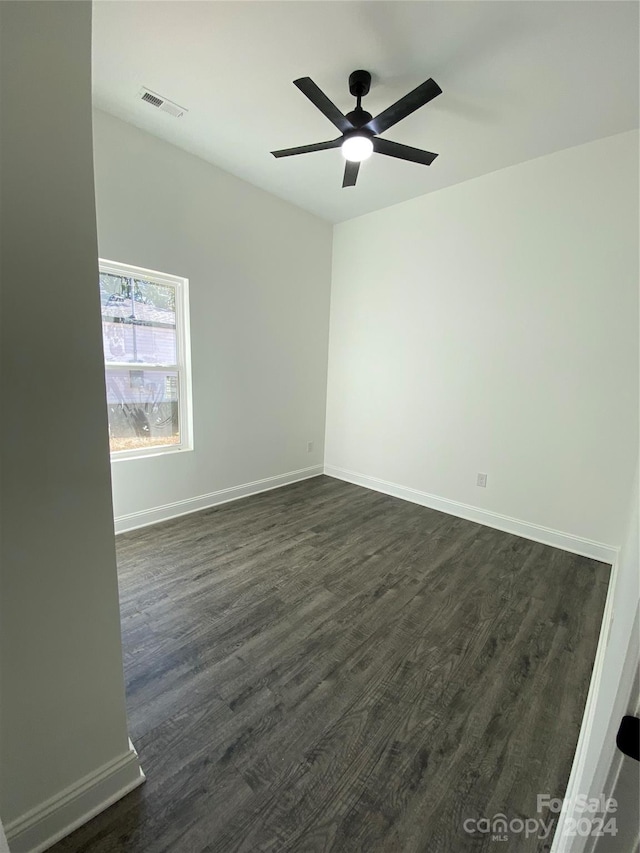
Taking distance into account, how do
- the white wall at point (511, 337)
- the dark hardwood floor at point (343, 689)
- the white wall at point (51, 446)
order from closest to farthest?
the white wall at point (51, 446) → the dark hardwood floor at point (343, 689) → the white wall at point (511, 337)

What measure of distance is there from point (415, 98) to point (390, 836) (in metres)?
3.04

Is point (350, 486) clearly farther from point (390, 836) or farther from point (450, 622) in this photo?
point (390, 836)

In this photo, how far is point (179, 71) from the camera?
79.4 inches

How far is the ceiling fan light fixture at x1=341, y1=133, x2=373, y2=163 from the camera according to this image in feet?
6.68

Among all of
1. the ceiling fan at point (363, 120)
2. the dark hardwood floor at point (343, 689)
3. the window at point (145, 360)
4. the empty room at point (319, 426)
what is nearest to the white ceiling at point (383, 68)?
→ the empty room at point (319, 426)

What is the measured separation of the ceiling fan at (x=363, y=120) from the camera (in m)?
1.76

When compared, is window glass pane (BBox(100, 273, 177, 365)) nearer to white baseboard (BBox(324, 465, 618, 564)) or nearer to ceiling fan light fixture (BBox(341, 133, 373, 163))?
ceiling fan light fixture (BBox(341, 133, 373, 163))

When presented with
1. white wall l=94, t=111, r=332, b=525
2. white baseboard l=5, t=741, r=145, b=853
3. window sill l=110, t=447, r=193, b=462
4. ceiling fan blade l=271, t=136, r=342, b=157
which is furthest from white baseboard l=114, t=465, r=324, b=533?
ceiling fan blade l=271, t=136, r=342, b=157

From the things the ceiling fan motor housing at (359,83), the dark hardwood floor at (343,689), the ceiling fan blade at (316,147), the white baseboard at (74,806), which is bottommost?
the dark hardwood floor at (343,689)

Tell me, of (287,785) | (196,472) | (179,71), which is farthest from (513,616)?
(179,71)

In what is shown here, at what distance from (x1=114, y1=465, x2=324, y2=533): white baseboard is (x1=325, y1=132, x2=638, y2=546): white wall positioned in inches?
37.2

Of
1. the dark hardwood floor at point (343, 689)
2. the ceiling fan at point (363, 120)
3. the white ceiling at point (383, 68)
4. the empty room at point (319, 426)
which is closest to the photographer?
the empty room at point (319, 426)

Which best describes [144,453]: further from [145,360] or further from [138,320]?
[138,320]

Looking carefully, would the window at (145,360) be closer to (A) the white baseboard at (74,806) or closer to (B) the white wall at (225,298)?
(B) the white wall at (225,298)
